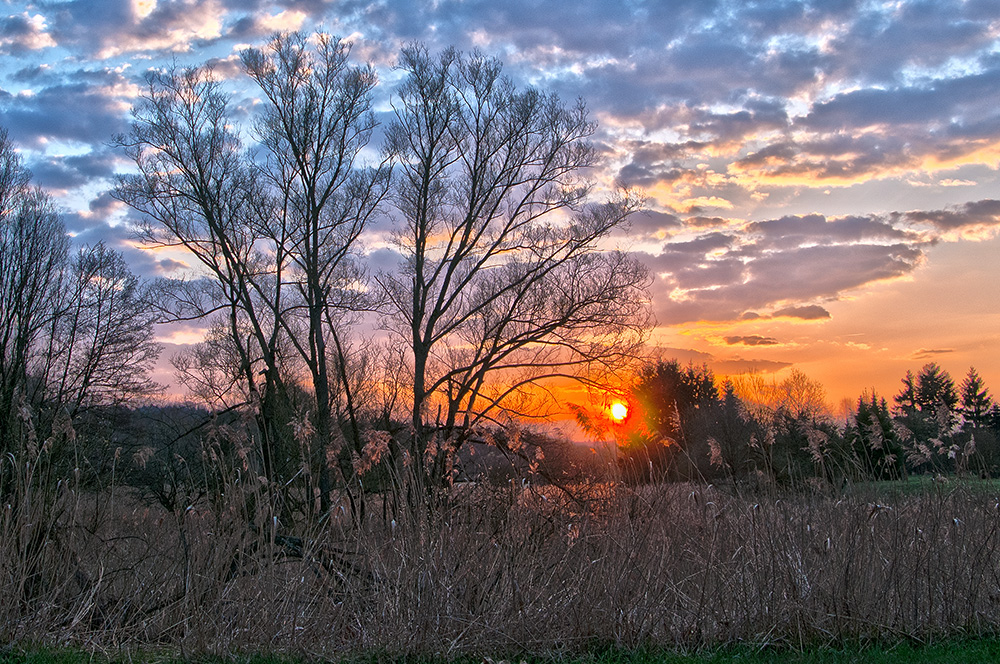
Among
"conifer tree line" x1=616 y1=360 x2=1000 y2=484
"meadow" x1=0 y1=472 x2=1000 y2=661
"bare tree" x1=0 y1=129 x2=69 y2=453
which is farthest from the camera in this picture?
"bare tree" x1=0 y1=129 x2=69 y2=453

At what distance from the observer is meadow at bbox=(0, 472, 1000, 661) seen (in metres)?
4.61

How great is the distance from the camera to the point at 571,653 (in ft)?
14.7

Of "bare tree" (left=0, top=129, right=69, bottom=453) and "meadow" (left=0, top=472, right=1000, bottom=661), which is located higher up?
"bare tree" (left=0, top=129, right=69, bottom=453)

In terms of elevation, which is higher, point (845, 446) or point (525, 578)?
point (845, 446)

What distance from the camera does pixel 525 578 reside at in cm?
491

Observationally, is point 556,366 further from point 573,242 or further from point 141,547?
point 141,547

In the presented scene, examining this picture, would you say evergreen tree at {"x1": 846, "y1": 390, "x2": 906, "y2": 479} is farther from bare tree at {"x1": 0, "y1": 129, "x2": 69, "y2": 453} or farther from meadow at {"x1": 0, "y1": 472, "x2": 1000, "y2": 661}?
bare tree at {"x1": 0, "y1": 129, "x2": 69, "y2": 453}

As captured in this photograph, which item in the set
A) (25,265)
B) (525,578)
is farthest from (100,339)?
(525,578)

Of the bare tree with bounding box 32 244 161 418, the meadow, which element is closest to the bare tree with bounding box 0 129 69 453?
the bare tree with bounding box 32 244 161 418

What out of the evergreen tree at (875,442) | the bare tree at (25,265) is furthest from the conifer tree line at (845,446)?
the bare tree at (25,265)

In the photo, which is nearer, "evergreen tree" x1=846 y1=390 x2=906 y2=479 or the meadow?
the meadow

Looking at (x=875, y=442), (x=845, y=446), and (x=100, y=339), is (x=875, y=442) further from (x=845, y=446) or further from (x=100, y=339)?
(x=100, y=339)

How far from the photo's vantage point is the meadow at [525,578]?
461 cm

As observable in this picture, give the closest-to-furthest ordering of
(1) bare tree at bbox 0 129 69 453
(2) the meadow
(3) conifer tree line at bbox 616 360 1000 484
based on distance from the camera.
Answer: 1. (2) the meadow
2. (3) conifer tree line at bbox 616 360 1000 484
3. (1) bare tree at bbox 0 129 69 453
